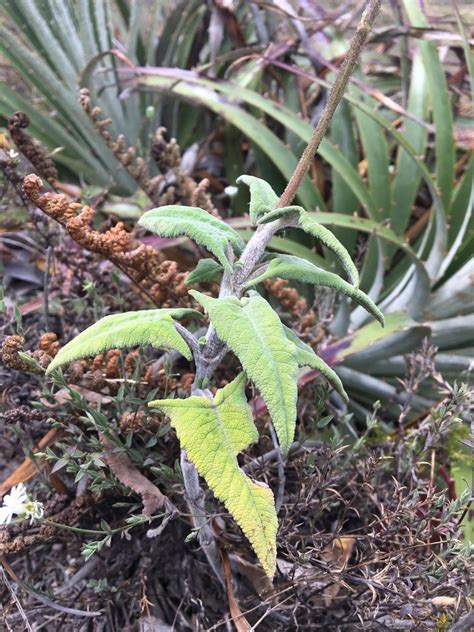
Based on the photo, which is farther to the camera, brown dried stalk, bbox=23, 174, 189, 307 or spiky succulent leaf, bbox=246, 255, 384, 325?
brown dried stalk, bbox=23, 174, 189, 307

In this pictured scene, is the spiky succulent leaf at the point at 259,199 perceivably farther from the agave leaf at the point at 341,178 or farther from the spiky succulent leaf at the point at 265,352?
the agave leaf at the point at 341,178

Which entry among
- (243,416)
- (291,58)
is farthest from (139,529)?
(291,58)

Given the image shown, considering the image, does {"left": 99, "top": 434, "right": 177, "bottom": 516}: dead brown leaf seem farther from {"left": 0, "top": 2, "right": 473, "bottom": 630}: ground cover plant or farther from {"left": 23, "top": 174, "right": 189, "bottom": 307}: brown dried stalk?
{"left": 23, "top": 174, "right": 189, "bottom": 307}: brown dried stalk

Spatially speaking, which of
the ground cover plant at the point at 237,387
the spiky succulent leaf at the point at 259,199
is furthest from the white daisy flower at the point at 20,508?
the spiky succulent leaf at the point at 259,199

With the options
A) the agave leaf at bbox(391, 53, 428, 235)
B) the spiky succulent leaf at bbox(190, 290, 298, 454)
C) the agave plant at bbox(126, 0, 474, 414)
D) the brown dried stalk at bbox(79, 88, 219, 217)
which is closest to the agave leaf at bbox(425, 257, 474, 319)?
the agave plant at bbox(126, 0, 474, 414)

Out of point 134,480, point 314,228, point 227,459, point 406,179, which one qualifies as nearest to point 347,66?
point 314,228

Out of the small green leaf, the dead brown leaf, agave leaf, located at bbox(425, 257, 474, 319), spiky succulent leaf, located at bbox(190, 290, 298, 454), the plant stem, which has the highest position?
the plant stem

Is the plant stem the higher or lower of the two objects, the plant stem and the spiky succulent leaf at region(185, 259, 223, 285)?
the higher
